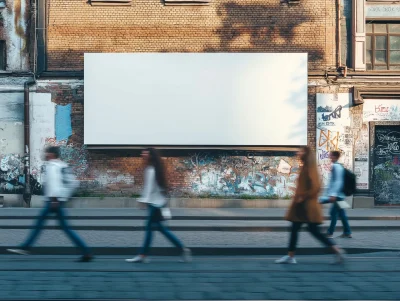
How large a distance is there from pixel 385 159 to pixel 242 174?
15.3 ft

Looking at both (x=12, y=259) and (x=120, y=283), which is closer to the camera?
(x=120, y=283)

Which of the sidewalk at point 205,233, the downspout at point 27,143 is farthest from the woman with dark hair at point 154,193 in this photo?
the downspout at point 27,143

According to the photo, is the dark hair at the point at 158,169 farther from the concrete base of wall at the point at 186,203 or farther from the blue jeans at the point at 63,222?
the concrete base of wall at the point at 186,203

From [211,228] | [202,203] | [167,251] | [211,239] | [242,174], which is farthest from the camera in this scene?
[242,174]

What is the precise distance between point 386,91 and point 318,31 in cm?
293

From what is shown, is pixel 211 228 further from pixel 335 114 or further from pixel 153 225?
pixel 335 114

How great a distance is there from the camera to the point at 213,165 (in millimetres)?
22219

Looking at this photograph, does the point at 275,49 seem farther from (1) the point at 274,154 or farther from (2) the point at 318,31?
(1) the point at 274,154

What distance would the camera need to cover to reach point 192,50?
874 inches

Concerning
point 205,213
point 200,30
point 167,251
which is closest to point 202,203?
point 205,213

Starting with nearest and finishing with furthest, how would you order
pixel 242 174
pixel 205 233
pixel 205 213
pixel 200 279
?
pixel 200 279
pixel 205 233
pixel 205 213
pixel 242 174

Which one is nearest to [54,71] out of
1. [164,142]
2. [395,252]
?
[164,142]

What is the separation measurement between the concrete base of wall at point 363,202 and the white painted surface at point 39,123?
33.0ft

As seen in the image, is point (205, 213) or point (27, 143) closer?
point (205, 213)
